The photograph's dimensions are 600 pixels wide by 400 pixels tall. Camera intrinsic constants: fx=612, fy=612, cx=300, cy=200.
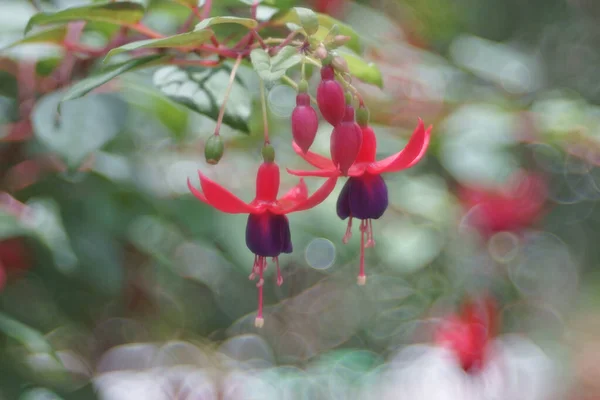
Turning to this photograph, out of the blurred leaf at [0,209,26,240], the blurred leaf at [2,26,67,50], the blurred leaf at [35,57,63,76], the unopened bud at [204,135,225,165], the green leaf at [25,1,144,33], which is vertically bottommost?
the blurred leaf at [0,209,26,240]

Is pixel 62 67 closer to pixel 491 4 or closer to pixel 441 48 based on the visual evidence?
pixel 441 48

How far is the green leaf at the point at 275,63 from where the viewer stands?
0.50 meters

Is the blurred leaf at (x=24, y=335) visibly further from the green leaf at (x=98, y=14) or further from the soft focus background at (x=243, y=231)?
the green leaf at (x=98, y=14)

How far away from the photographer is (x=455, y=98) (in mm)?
1436

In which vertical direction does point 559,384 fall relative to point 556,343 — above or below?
below

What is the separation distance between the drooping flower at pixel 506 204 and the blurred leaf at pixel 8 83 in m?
1.16

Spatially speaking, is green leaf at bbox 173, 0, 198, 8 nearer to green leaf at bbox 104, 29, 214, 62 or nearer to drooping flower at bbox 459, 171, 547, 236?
green leaf at bbox 104, 29, 214, 62

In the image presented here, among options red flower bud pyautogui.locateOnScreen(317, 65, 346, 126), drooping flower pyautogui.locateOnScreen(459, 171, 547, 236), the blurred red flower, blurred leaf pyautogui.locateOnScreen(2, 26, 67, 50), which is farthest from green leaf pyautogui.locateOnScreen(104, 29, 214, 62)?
drooping flower pyautogui.locateOnScreen(459, 171, 547, 236)

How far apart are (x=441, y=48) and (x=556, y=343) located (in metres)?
2.18

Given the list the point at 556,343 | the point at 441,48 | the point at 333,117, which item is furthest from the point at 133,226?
the point at 556,343

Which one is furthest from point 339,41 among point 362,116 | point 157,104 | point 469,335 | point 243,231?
point 469,335

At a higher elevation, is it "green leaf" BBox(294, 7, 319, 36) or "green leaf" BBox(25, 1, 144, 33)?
"green leaf" BBox(294, 7, 319, 36)

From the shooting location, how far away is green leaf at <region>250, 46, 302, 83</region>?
19.8 inches

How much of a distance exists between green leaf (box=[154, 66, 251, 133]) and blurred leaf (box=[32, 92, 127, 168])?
13cm
